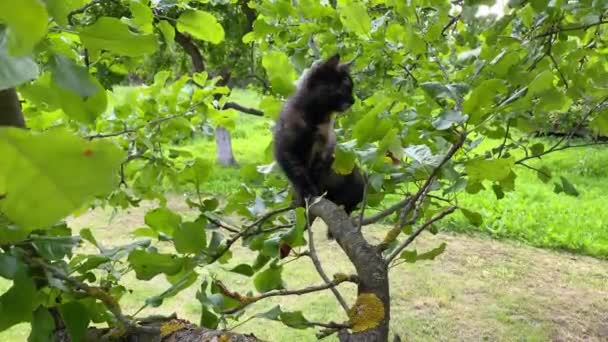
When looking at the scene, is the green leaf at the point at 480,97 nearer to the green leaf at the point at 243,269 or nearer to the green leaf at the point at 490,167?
the green leaf at the point at 490,167

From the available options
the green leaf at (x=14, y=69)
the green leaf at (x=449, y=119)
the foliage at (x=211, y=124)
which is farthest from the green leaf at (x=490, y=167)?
the green leaf at (x=14, y=69)

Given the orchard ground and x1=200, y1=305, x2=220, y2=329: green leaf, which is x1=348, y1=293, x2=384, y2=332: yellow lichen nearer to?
x1=200, y1=305, x2=220, y2=329: green leaf

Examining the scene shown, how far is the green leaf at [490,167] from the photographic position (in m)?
1.17

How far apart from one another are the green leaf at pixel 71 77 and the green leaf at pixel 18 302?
1.27 feet

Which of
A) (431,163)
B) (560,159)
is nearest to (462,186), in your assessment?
(431,163)

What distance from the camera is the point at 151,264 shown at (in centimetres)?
117

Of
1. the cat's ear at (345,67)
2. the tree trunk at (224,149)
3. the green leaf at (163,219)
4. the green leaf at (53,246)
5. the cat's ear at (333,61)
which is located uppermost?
the green leaf at (53,246)

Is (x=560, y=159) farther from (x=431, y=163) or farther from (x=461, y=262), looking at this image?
(x=431, y=163)

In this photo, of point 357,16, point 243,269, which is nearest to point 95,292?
point 243,269

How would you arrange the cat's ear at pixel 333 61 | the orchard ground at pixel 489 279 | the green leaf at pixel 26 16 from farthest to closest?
the orchard ground at pixel 489 279
the cat's ear at pixel 333 61
the green leaf at pixel 26 16

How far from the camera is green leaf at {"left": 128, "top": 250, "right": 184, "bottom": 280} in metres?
1.15

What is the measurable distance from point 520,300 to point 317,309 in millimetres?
2087

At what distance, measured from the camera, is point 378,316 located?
43.5 inches

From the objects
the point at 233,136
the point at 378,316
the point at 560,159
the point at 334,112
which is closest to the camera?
the point at 378,316
